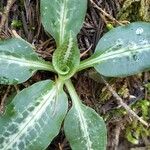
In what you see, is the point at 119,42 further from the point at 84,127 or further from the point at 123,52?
the point at 84,127

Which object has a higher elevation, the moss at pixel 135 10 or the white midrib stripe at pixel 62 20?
the white midrib stripe at pixel 62 20

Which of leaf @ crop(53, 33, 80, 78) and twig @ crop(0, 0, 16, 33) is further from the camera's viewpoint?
twig @ crop(0, 0, 16, 33)

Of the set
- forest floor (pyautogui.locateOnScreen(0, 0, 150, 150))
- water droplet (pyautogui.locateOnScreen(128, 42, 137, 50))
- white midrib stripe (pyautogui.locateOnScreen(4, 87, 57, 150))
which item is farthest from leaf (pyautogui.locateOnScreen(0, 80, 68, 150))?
water droplet (pyautogui.locateOnScreen(128, 42, 137, 50))

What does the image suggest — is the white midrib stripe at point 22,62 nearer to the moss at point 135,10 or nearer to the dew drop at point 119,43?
the dew drop at point 119,43

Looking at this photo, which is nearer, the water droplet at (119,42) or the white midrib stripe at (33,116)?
the white midrib stripe at (33,116)

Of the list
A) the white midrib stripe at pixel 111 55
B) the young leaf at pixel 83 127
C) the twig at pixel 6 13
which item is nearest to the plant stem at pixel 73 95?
the young leaf at pixel 83 127

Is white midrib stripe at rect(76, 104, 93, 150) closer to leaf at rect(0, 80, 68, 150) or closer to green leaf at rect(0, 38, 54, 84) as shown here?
leaf at rect(0, 80, 68, 150)

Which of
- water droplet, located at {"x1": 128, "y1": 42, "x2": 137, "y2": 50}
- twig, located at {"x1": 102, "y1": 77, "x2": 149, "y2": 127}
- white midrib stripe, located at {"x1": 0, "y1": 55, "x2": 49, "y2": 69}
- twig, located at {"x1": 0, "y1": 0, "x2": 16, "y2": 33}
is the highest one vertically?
twig, located at {"x1": 0, "y1": 0, "x2": 16, "y2": 33}
